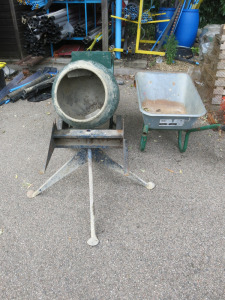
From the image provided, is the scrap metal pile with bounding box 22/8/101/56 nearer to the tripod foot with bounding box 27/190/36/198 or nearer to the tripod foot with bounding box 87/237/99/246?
the tripod foot with bounding box 27/190/36/198

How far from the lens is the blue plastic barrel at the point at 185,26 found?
19.6 feet

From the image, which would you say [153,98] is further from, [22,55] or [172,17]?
[22,55]

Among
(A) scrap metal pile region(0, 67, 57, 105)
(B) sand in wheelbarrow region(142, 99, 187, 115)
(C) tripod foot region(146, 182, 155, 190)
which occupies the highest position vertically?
(B) sand in wheelbarrow region(142, 99, 187, 115)

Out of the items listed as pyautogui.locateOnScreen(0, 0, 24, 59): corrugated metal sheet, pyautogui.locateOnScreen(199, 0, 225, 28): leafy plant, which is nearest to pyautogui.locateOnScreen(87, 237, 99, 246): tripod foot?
pyautogui.locateOnScreen(0, 0, 24, 59): corrugated metal sheet

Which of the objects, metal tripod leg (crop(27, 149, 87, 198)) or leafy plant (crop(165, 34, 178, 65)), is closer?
metal tripod leg (crop(27, 149, 87, 198))

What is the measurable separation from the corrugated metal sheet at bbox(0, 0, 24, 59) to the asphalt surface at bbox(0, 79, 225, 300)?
3.37 meters

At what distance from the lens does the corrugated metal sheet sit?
5.32m

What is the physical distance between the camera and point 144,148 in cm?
336

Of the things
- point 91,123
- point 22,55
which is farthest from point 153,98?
point 22,55

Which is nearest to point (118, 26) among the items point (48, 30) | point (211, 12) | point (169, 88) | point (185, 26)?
point (48, 30)

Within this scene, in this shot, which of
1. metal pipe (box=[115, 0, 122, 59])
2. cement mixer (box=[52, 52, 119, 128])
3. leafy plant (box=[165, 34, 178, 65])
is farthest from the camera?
leafy plant (box=[165, 34, 178, 65])

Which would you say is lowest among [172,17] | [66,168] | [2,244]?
[2,244]

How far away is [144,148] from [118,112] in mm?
1202

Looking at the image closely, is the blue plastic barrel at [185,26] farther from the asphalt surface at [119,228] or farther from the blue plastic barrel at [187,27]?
the asphalt surface at [119,228]
